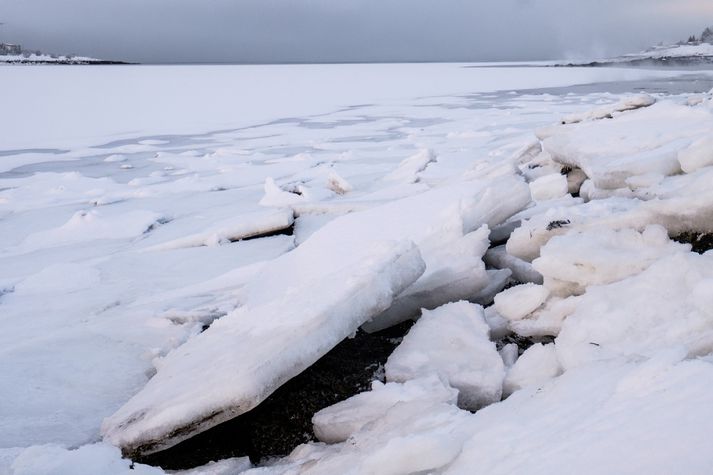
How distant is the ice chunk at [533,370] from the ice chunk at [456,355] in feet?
0.15

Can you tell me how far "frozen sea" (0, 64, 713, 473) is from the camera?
2754 mm

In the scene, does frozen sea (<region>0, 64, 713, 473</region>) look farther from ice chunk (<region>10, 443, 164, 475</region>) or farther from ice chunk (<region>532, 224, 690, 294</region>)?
ice chunk (<region>532, 224, 690, 294</region>)

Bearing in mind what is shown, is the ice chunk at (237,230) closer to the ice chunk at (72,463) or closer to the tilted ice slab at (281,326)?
the tilted ice slab at (281,326)

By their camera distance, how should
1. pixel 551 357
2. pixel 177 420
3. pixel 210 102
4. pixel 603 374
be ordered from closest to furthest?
pixel 603 374, pixel 177 420, pixel 551 357, pixel 210 102

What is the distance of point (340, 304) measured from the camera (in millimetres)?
2324

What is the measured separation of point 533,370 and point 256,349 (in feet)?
3.47

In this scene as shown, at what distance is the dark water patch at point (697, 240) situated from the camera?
9.06 feet

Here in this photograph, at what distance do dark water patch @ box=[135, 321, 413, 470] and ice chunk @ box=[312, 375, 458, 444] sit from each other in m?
0.14

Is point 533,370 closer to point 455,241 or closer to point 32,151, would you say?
point 455,241

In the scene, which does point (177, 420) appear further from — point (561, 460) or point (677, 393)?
point (677, 393)

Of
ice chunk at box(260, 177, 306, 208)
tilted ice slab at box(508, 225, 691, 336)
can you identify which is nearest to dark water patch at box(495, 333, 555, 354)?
tilted ice slab at box(508, 225, 691, 336)

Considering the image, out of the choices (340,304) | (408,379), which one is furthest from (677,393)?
(340,304)

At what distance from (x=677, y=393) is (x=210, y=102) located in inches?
867

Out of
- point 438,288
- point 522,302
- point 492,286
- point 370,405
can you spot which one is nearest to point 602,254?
point 522,302
